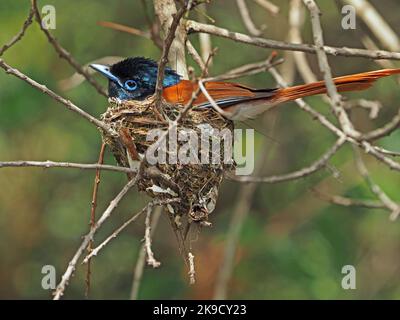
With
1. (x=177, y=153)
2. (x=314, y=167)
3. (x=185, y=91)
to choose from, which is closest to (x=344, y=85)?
(x=314, y=167)

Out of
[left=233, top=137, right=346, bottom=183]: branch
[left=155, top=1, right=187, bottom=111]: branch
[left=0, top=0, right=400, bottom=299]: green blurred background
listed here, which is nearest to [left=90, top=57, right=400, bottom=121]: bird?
[left=233, top=137, right=346, bottom=183]: branch

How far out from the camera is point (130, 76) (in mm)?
5223

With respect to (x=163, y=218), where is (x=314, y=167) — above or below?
below

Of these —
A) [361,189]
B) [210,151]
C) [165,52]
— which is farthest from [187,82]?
[361,189]

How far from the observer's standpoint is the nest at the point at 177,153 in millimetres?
4250

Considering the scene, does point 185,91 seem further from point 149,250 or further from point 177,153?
point 149,250

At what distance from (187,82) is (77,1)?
290 cm

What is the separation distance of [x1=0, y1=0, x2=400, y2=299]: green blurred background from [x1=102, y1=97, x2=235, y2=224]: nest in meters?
1.94

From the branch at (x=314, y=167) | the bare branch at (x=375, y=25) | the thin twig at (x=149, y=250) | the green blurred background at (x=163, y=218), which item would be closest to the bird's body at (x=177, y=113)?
the branch at (x=314, y=167)

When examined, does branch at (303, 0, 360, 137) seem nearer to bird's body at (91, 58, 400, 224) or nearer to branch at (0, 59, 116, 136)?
bird's body at (91, 58, 400, 224)

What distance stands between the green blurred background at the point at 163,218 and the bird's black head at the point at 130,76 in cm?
165

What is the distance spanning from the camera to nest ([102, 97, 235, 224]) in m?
4.25

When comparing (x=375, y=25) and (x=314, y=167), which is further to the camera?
(x=375, y=25)

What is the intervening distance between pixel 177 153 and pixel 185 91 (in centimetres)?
63
